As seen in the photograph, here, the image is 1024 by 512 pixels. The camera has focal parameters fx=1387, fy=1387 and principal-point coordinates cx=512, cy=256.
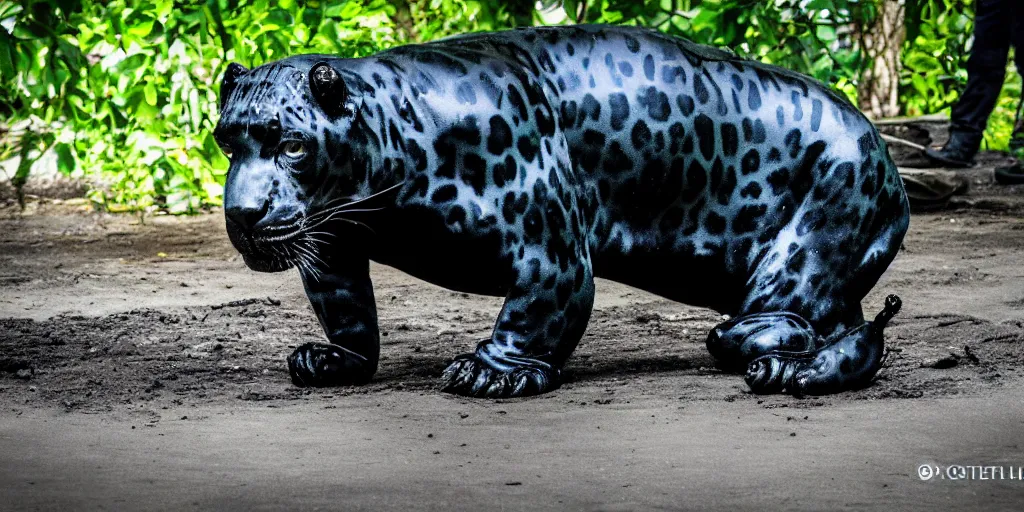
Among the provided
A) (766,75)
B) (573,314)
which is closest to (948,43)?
(766,75)

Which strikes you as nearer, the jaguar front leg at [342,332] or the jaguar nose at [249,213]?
the jaguar nose at [249,213]

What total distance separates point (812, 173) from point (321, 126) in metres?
1.70

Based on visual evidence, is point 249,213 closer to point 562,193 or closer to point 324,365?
point 324,365

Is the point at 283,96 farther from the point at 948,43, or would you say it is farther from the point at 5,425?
the point at 948,43

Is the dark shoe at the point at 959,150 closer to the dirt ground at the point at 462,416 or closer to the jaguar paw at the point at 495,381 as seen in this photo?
the dirt ground at the point at 462,416

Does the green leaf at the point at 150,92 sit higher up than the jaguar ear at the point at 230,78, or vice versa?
the jaguar ear at the point at 230,78

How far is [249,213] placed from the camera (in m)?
4.08

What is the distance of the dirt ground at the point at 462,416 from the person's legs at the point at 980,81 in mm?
3585

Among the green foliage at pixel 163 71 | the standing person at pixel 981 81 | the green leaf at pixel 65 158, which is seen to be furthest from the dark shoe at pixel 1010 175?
the green leaf at pixel 65 158

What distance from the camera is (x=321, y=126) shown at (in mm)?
4133

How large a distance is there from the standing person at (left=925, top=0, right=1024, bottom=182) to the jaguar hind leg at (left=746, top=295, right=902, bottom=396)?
597 centimetres

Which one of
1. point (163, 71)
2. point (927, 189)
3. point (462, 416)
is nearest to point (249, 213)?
point (462, 416)

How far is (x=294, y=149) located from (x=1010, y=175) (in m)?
7.44

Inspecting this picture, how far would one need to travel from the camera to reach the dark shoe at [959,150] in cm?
1031
